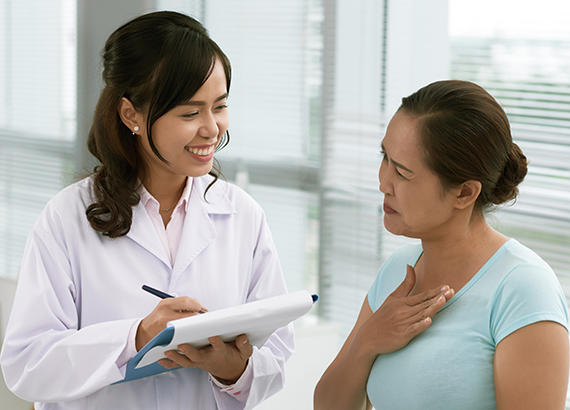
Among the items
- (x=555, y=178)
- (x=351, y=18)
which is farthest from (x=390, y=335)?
(x=351, y=18)

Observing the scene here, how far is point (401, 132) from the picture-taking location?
1.37 m

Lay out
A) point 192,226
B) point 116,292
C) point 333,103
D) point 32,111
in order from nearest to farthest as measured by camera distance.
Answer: point 116,292 < point 192,226 < point 333,103 < point 32,111

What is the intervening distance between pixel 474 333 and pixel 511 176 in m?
0.30

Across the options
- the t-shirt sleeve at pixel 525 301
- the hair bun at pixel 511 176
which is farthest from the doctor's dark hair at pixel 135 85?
the t-shirt sleeve at pixel 525 301

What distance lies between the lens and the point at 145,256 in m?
1.55

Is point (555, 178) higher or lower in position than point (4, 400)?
higher

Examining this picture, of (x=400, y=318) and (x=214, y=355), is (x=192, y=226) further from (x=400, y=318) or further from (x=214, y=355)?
(x=400, y=318)

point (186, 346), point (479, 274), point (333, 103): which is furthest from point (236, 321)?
point (333, 103)

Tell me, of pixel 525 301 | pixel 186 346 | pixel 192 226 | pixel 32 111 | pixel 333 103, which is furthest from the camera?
pixel 32 111

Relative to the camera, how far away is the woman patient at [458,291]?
122 centimetres

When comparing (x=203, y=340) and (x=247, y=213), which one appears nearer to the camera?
(x=203, y=340)

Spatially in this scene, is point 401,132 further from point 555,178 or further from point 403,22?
point 403,22

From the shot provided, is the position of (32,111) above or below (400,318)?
above

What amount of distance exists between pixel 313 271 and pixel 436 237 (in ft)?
6.33
